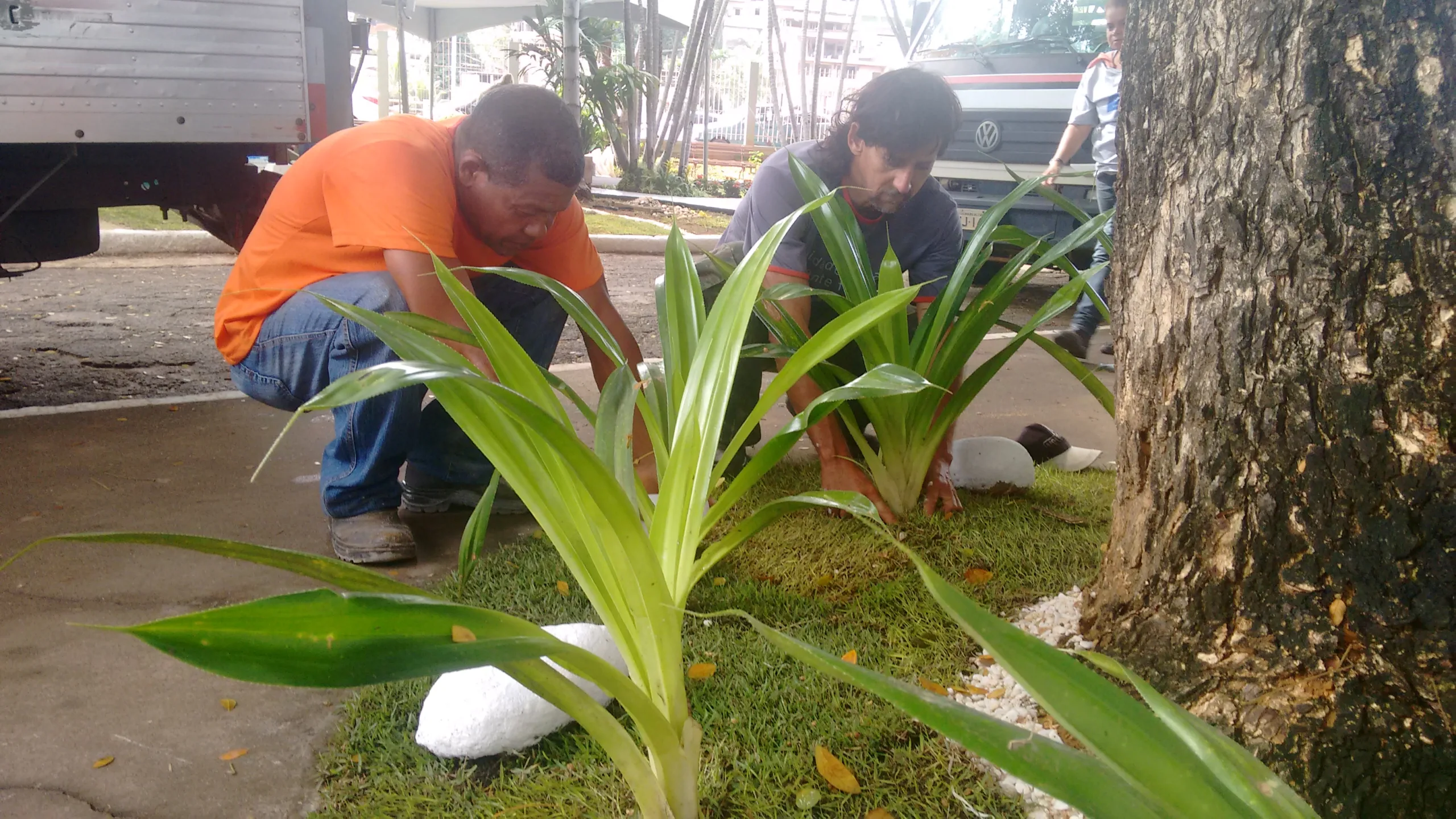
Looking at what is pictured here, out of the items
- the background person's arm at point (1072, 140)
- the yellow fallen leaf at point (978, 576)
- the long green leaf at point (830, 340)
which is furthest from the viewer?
the background person's arm at point (1072, 140)

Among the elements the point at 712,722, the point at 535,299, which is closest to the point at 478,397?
the point at 712,722

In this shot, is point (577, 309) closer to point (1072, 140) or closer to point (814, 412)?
point (814, 412)

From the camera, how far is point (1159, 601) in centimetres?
145

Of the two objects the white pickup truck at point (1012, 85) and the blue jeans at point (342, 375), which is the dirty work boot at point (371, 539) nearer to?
the blue jeans at point (342, 375)

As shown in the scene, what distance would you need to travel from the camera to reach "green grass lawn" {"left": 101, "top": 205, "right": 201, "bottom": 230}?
7.61 meters

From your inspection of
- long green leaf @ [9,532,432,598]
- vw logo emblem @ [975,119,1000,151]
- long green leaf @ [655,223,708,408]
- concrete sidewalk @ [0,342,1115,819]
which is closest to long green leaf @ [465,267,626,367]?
long green leaf @ [655,223,708,408]

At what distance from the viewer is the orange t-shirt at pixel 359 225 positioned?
84.2 inches

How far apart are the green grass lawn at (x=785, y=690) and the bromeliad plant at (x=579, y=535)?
0.18 m

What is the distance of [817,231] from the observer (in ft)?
8.39

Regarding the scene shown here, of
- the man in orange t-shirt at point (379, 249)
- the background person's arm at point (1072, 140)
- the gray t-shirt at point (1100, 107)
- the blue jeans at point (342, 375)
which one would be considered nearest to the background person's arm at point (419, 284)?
the man in orange t-shirt at point (379, 249)

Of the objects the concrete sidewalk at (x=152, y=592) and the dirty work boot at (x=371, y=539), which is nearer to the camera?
the concrete sidewalk at (x=152, y=592)

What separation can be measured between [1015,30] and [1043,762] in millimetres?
6987

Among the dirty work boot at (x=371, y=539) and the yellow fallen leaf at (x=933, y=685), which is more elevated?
the yellow fallen leaf at (x=933, y=685)

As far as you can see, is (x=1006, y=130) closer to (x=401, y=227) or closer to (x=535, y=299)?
(x=535, y=299)
